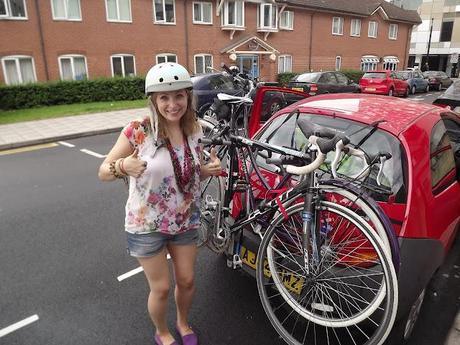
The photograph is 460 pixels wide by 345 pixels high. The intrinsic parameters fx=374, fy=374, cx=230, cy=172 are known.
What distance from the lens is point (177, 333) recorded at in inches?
105

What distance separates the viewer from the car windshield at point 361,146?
93.7 inches

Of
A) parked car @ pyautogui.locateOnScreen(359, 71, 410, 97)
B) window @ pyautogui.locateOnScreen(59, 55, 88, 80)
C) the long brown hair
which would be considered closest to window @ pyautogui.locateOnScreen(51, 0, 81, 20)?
window @ pyautogui.locateOnScreen(59, 55, 88, 80)

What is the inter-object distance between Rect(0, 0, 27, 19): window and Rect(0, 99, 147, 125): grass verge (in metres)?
4.23

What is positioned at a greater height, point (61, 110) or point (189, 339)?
point (61, 110)

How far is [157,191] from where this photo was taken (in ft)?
6.97

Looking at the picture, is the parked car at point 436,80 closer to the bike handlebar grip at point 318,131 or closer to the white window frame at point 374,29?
the white window frame at point 374,29

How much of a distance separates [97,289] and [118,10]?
1809 centimetres

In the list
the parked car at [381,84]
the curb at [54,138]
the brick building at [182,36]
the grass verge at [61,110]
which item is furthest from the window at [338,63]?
the curb at [54,138]

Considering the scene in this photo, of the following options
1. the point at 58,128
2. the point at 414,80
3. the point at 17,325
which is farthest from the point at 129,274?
the point at 414,80

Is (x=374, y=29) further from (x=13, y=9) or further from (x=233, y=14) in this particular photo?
(x=13, y=9)

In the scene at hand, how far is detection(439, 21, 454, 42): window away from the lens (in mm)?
44438

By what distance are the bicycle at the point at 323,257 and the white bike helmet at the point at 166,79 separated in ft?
2.54

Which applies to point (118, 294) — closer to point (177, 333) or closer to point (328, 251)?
point (177, 333)

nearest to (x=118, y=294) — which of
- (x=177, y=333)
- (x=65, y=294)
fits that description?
(x=65, y=294)
